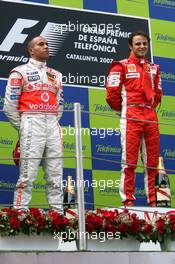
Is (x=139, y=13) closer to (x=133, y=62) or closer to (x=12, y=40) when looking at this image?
(x=12, y=40)

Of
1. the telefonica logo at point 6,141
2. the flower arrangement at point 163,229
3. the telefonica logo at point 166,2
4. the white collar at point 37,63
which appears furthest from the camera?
the telefonica logo at point 166,2

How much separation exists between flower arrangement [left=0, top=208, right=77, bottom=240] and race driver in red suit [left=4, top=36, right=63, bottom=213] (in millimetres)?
712

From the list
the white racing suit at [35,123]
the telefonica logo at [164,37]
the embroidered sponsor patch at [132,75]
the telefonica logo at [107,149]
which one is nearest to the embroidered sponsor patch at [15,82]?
the white racing suit at [35,123]

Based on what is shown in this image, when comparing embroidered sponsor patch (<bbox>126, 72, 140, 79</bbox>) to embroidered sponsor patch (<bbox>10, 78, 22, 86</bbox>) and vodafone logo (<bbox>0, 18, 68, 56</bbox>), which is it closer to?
embroidered sponsor patch (<bbox>10, 78, 22, 86</bbox>)

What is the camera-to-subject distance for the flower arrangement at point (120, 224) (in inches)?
188

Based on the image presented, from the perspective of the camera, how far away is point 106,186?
7.50 m

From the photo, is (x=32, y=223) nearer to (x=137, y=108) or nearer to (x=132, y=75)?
(x=137, y=108)

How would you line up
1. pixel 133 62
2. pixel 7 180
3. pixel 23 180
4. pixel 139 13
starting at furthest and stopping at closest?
pixel 139 13, pixel 7 180, pixel 133 62, pixel 23 180

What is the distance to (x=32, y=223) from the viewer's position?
183 inches

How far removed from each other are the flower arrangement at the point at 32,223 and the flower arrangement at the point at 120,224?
0.13 m

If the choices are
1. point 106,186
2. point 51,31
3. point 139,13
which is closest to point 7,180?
point 106,186

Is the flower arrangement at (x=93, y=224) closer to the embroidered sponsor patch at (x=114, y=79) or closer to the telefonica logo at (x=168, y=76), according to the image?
the embroidered sponsor patch at (x=114, y=79)

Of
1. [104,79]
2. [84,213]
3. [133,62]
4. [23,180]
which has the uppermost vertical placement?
[104,79]

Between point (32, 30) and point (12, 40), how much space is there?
0.79 ft
